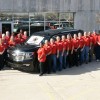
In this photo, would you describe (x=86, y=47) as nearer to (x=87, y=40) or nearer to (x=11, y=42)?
(x=87, y=40)

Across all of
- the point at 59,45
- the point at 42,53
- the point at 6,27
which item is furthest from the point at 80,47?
the point at 6,27

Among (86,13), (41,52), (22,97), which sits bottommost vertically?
(22,97)

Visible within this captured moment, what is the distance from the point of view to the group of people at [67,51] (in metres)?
15.1

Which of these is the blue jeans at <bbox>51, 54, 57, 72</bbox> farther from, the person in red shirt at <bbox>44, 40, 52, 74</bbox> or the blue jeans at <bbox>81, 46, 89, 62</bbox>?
the blue jeans at <bbox>81, 46, 89, 62</bbox>

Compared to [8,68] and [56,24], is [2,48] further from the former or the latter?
[56,24]

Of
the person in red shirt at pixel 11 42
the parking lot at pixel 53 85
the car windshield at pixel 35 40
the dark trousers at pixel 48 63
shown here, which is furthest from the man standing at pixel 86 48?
the person in red shirt at pixel 11 42

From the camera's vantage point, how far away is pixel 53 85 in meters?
13.0

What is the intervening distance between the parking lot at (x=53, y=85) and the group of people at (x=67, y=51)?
0.48 m

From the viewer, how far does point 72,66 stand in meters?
17.3

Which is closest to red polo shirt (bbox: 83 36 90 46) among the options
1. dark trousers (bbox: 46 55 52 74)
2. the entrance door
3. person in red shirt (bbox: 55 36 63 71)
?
person in red shirt (bbox: 55 36 63 71)

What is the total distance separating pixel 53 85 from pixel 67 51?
12.5 ft

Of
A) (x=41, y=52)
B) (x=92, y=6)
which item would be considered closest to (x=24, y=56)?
(x=41, y=52)

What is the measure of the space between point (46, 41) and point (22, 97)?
4.41 meters

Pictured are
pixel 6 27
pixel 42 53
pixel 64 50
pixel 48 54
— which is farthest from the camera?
pixel 6 27
